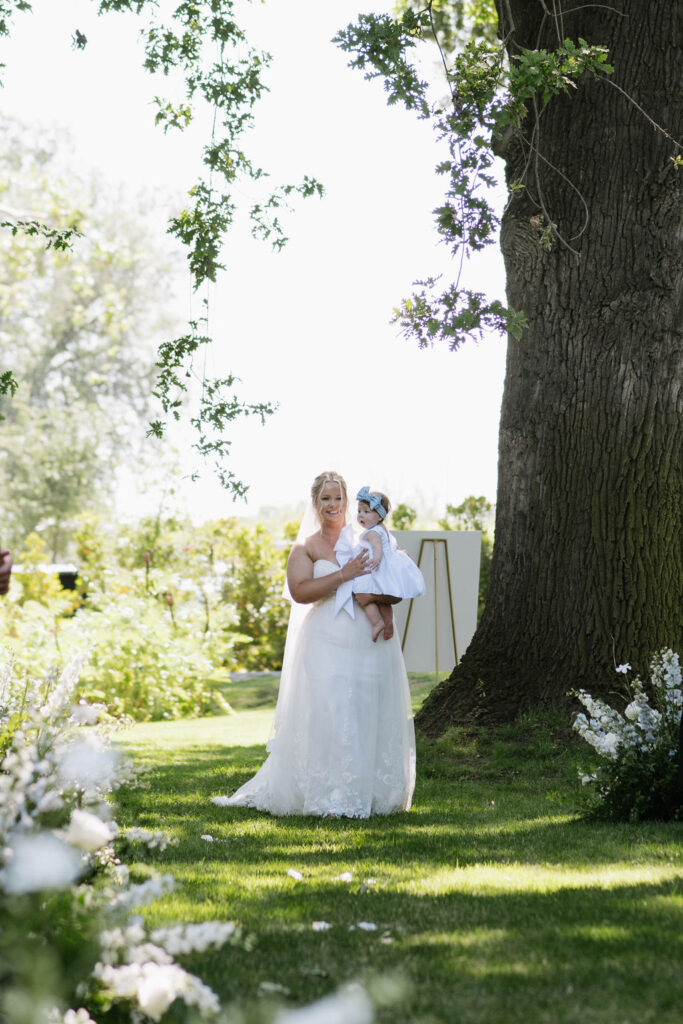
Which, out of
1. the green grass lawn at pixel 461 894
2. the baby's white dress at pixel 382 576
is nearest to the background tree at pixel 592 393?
the green grass lawn at pixel 461 894

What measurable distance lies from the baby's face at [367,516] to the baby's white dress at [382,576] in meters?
0.04

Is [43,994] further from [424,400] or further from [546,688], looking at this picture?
[424,400]

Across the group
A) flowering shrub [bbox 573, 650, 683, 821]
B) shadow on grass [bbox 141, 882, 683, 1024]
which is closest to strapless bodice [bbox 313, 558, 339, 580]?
flowering shrub [bbox 573, 650, 683, 821]

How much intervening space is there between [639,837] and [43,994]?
3541 millimetres

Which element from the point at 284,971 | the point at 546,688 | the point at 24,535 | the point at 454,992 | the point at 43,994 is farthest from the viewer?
the point at 24,535

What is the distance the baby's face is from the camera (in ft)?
22.2

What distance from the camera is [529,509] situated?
809 cm

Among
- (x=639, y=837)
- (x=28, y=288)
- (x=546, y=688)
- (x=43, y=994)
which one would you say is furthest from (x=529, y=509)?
(x=28, y=288)

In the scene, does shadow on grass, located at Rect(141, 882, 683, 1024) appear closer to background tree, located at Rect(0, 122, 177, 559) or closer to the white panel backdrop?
the white panel backdrop

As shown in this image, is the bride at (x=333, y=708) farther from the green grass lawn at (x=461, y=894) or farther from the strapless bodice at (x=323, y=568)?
the green grass lawn at (x=461, y=894)

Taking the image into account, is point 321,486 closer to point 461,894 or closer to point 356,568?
point 356,568

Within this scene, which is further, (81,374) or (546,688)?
(81,374)

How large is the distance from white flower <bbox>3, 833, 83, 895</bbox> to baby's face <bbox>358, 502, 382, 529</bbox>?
13.9 ft

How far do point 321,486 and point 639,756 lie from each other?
96.7 inches
